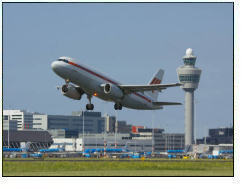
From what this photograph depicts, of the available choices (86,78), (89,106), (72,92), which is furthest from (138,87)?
(86,78)

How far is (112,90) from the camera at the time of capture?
90938 millimetres

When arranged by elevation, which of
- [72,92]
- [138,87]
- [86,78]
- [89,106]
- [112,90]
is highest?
[86,78]

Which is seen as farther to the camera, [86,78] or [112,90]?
[112,90]

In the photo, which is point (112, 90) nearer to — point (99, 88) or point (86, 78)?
point (99, 88)

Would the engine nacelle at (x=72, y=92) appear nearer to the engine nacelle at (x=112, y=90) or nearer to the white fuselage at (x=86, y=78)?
the white fuselage at (x=86, y=78)

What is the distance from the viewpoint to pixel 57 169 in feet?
251

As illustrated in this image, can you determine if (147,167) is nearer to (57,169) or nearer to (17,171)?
(57,169)

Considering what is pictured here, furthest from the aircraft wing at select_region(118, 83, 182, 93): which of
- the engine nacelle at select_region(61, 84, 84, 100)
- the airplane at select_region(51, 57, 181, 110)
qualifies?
the engine nacelle at select_region(61, 84, 84, 100)

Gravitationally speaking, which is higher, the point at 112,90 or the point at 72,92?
the point at 112,90

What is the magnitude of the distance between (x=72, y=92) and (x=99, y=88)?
509cm

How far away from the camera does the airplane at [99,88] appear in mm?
85500

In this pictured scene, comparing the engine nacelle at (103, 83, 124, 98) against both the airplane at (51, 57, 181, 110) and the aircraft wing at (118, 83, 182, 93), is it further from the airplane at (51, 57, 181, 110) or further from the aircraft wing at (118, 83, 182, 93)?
the aircraft wing at (118, 83, 182, 93)

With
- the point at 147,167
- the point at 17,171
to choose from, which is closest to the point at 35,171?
the point at 17,171
